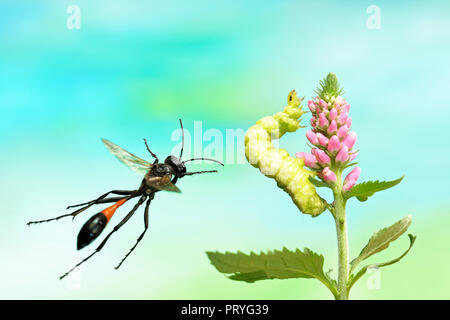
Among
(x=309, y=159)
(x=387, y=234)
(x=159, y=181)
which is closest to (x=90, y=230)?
(x=159, y=181)

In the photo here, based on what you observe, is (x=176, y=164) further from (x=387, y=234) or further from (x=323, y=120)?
(x=387, y=234)

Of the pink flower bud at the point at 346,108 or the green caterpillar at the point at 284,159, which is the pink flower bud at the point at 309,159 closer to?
the green caterpillar at the point at 284,159

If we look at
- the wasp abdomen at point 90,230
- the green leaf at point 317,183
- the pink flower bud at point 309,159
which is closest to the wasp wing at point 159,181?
the wasp abdomen at point 90,230

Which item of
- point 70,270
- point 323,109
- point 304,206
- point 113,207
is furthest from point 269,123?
point 70,270

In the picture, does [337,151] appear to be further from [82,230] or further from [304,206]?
[82,230]

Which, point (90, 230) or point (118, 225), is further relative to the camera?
point (118, 225)
